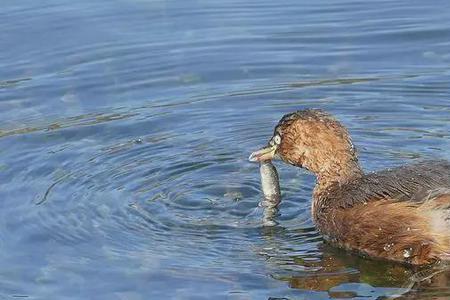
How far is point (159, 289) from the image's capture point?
8617 millimetres

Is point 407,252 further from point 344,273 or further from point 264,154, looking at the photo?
point 264,154

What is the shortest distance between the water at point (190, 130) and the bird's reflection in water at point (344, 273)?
0.02 meters

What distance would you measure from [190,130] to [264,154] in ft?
4.62

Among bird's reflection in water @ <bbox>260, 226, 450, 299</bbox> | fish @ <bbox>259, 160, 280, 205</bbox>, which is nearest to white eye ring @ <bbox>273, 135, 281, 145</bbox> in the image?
fish @ <bbox>259, 160, 280, 205</bbox>

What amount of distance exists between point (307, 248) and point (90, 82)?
388 centimetres

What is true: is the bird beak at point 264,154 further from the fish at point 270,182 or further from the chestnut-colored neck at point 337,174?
the chestnut-colored neck at point 337,174

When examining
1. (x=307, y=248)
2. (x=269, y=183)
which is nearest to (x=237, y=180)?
(x=269, y=183)

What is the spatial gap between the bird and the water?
14cm

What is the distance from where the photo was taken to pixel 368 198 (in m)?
9.05

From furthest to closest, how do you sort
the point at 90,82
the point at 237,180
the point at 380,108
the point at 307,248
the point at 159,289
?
the point at 90,82, the point at 380,108, the point at 237,180, the point at 307,248, the point at 159,289

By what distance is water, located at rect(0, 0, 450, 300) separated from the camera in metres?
8.87

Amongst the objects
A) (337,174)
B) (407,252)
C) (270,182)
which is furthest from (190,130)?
(407,252)

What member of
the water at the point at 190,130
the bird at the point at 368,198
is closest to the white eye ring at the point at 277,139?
the bird at the point at 368,198

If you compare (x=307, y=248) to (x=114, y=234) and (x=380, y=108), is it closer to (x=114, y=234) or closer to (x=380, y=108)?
(x=114, y=234)
